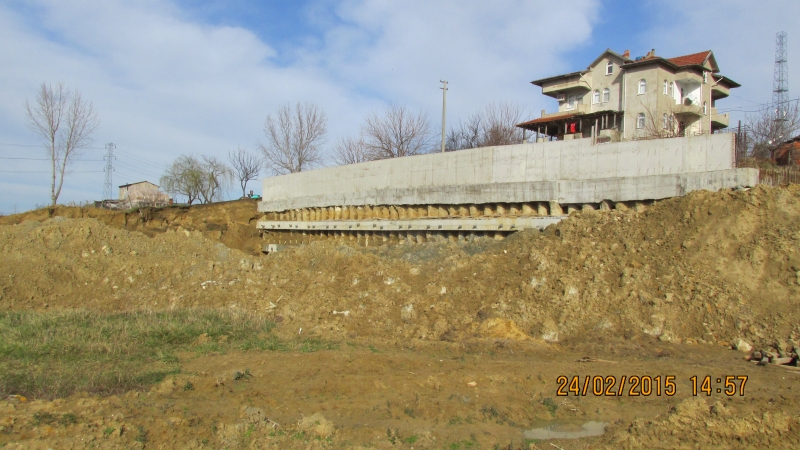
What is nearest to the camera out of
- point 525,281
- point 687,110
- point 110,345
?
point 110,345

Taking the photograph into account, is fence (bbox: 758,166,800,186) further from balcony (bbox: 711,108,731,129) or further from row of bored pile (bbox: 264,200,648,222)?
balcony (bbox: 711,108,731,129)

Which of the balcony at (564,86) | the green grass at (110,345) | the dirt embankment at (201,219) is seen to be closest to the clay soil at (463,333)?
the green grass at (110,345)

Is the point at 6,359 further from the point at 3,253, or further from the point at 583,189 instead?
the point at 583,189

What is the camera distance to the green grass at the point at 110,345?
6516mm

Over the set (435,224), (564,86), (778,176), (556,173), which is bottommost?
(435,224)

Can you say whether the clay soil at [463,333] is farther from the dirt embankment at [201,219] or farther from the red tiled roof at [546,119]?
the red tiled roof at [546,119]

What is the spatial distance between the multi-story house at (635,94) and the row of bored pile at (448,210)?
2099cm

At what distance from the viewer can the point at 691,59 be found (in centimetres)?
3781

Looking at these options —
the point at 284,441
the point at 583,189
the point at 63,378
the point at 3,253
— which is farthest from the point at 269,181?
the point at 284,441

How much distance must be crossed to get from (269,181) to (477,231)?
12939 mm

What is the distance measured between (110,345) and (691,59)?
40.1m

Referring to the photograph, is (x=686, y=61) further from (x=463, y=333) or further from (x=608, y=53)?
(x=463, y=333)

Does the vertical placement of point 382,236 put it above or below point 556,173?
below
